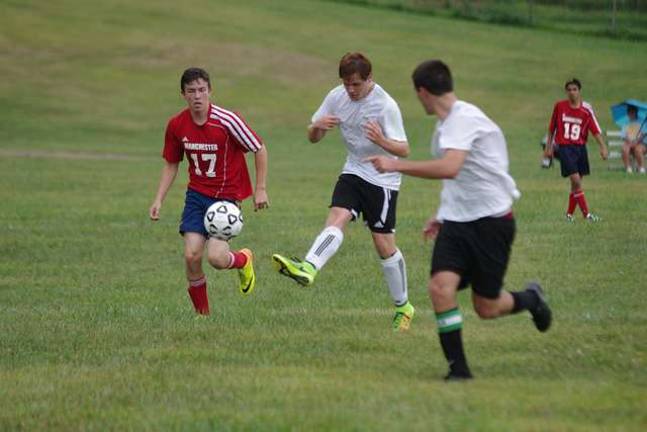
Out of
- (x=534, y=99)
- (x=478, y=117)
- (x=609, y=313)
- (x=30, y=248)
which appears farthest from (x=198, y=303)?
(x=534, y=99)

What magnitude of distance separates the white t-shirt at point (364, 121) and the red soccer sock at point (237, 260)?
116 cm

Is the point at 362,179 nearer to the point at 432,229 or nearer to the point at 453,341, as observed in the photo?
the point at 432,229

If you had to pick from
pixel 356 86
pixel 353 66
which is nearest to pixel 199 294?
pixel 356 86

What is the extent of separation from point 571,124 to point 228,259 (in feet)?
36.0

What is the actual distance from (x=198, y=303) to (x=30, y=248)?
274 inches

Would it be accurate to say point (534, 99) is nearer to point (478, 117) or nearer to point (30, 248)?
point (30, 248)

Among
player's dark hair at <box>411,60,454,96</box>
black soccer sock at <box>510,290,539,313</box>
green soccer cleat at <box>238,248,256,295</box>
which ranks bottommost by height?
green soccer cleat at <box>238,248,256,295</box>

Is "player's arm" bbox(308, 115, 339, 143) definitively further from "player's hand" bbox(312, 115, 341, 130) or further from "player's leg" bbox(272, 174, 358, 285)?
"player's leg" bbox(272, 174, 358, 285)

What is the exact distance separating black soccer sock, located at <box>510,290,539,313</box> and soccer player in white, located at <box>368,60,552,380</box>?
1.11ft

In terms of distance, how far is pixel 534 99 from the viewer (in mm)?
51906

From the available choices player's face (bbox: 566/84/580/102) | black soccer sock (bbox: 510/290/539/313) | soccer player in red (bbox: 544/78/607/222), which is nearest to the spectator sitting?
soccer player in red (bbox: 544/78/607/222)

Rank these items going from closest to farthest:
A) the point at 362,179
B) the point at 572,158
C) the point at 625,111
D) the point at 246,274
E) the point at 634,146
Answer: the point at 362,179 < the point at 246,274 < the point at 572,158 < the point at 634,146 < the point at 625,111

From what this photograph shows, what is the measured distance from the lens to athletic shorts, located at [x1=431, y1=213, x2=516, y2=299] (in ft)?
26.0

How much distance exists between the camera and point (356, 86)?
10.6 meters
